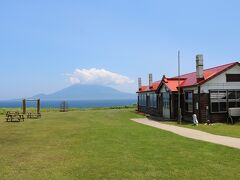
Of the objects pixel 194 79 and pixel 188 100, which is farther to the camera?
pixel 194 79

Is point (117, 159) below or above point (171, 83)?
below

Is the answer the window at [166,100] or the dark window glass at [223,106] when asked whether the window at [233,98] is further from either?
the window at [166,100]

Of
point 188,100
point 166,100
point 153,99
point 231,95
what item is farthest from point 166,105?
point 231,95

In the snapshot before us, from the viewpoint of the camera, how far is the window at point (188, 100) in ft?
92.1

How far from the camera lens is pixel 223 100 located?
87.1 feet

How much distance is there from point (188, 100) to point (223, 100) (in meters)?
3.41

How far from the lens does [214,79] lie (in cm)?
2627

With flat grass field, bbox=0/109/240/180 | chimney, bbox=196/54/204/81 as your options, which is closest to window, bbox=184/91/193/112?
chimney, bbox=196/54/204/81

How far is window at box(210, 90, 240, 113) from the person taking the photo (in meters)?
26.3

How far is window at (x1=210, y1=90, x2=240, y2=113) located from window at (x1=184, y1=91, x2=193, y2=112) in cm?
227

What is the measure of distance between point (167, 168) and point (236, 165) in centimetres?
248

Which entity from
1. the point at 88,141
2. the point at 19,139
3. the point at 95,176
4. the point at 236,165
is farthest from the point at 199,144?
the point at 19,139

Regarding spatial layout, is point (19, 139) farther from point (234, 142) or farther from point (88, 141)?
point (234, 142)

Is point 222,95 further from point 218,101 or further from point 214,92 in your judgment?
point 214,92
